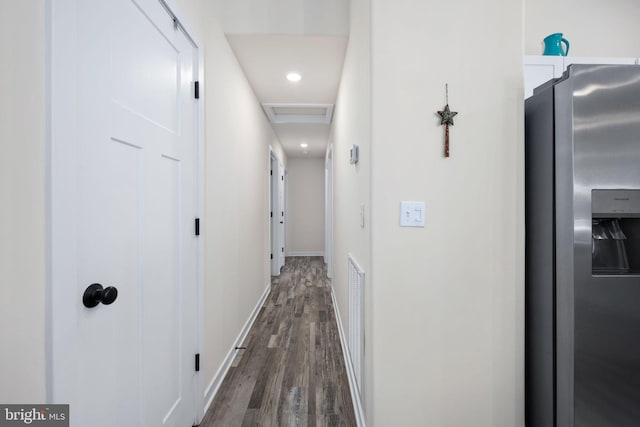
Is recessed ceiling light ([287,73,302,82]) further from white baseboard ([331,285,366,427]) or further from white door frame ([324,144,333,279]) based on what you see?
white baseboard ([331,285,366,427])

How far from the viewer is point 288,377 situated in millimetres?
2051

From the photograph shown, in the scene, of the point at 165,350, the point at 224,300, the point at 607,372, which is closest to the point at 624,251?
the point at 607,372

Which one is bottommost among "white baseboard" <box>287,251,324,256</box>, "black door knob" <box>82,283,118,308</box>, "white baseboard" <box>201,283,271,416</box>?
"white baseboard" <box>201,283,271,416</box>

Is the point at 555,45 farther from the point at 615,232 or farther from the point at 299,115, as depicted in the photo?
the point at 299,115

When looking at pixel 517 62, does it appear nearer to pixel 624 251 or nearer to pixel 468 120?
pixel 468 120

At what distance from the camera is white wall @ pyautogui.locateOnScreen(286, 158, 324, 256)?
714 cm

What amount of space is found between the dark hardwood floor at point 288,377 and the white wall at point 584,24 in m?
2.94

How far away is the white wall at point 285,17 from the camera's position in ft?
6.72

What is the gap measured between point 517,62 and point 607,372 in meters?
1.38

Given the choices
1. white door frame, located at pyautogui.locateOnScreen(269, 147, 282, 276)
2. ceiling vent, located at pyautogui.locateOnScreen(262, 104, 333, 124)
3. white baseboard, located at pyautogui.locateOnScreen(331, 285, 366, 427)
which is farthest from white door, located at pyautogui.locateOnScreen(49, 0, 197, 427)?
white door frame, located at pyautogui.locateOnScreen(269, 147, 282, 276)

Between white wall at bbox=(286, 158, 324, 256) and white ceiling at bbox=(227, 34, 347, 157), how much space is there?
3.69m

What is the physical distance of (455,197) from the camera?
132 cm

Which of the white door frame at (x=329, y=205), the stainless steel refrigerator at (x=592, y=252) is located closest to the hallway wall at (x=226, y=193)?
the white door frame at (x=329, y=205)

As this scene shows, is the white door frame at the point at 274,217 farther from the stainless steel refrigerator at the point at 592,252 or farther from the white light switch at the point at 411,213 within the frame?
the stainless steel refrigerator at the point at 592,252
